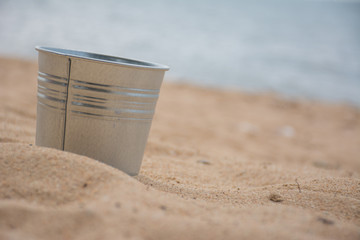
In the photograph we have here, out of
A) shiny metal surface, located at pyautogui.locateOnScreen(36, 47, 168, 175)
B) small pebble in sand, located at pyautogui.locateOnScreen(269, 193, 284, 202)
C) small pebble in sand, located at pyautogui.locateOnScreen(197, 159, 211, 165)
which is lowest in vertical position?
small pebble in sand, located at pyautogui.locateOnScreen(197, 159, 211, 165)

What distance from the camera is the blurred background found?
12609 mm

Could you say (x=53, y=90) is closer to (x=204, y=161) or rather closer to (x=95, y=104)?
(x=95, y=104)

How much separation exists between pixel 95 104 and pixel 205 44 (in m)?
17.1

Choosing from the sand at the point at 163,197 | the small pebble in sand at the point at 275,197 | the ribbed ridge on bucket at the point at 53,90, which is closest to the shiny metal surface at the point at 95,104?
the ribbed ridge on bucket at the point at 53,90

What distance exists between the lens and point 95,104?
6.76 ft

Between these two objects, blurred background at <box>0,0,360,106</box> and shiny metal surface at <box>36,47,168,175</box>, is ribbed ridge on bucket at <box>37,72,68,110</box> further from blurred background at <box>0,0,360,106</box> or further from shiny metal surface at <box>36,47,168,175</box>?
blurred background at <box>0,0,360,106</box>

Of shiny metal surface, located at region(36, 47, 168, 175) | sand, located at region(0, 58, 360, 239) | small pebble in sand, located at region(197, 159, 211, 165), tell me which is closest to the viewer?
sand, located at region(0, 58, 360, 239)

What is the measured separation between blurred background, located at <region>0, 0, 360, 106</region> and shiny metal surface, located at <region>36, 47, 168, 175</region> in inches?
356

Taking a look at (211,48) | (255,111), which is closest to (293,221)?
(255,111)

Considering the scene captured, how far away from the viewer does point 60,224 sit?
1498 millimetres

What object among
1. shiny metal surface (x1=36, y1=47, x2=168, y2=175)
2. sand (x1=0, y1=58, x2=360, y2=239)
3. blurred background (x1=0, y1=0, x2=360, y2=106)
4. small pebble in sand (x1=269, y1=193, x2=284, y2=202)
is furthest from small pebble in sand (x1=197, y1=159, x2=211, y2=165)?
blurred background (x1=0, y1=0, x2=360, y2=106)

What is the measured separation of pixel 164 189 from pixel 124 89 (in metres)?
0.67

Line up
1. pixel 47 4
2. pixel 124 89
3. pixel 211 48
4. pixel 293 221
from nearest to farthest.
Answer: pixel 293 221 < pixel 124 89 < pixel 211 48 < pixel 47 4

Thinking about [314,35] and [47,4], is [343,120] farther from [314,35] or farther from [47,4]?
[47,4]
